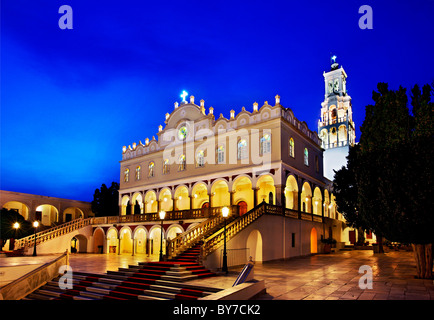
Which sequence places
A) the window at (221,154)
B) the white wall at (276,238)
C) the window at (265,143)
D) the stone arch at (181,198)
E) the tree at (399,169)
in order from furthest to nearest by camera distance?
the stone arch at (181,198)
the window at (221,154)
the window at (265,143)
the white wall at (276,238)
the tree at (399,169)

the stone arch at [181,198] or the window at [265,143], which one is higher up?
the window at [265,143]

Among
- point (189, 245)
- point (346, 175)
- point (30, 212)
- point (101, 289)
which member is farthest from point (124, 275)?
point (30, 212)

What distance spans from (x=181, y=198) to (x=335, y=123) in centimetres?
2789

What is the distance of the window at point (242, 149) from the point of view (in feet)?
92.8

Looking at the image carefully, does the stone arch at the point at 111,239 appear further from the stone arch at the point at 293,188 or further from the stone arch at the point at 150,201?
the stone arch at the point at 293,188

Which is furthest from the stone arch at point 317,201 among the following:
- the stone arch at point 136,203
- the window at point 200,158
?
the stone arch at point 136,203

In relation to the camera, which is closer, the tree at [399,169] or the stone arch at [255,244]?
the tree at [399,169]

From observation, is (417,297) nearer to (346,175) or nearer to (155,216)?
(346,175)

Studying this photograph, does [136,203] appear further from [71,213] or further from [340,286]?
[340,286]

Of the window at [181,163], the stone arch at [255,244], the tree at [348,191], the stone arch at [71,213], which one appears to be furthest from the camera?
the stone arch at [71,213]

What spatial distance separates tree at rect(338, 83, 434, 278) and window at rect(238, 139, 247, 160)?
12.9 metres

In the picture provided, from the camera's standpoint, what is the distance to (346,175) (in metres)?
31.0

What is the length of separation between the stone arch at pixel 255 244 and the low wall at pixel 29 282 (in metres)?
11.4

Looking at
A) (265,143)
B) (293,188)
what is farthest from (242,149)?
(293,188)
